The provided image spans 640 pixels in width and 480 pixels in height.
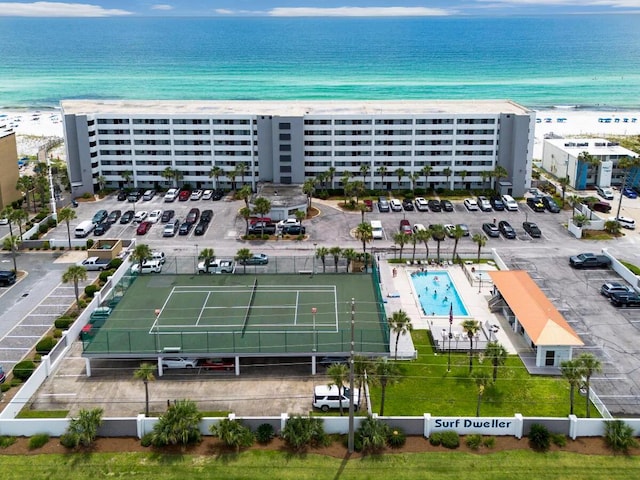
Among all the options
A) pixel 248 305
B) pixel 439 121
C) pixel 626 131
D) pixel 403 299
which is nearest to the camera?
pixel 248 305

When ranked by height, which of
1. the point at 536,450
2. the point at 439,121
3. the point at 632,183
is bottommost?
the point at 536,450

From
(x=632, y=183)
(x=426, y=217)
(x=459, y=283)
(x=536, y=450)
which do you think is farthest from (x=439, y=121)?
(x=536, y=450)

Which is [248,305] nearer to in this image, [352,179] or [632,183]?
[352,179]

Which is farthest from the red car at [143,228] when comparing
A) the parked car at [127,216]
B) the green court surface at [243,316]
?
the green court surface at [243,316]

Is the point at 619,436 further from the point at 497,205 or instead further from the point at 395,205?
the point at 395,205

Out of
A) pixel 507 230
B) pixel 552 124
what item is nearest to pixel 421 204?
pixel 507 230

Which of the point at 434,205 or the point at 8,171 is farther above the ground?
the point at 8,171
